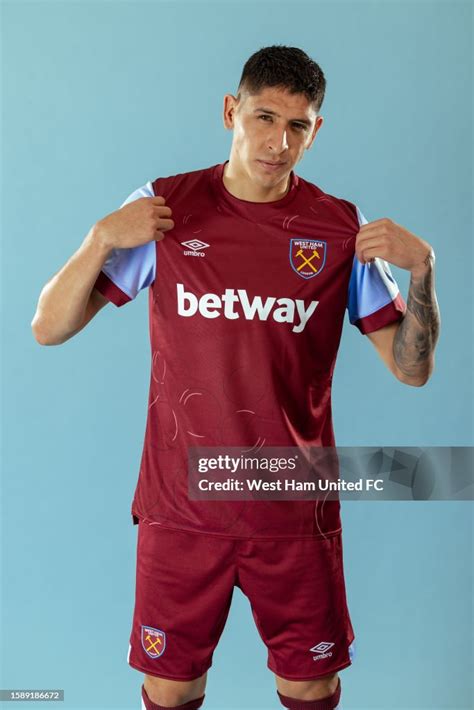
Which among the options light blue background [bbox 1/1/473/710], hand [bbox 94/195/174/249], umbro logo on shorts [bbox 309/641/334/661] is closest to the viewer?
hand [bbox 94/195/174/249]

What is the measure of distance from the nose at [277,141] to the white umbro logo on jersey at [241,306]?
11.4 inches

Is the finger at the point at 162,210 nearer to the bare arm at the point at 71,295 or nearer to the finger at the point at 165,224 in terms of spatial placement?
A: the finger at the point at 165,224

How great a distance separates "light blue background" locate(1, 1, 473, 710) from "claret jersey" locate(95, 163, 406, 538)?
95cm

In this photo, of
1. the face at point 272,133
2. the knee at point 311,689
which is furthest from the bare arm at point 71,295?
the knee at point 311,689

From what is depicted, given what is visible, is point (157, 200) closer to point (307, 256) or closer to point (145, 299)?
point (307, 256)

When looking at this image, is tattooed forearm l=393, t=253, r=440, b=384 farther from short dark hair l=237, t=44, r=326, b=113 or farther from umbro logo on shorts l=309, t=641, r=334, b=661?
umbro logo on shorts l=309, t=641, r=334, b=661

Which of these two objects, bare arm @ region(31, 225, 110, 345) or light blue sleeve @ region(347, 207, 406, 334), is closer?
bare arm @ region(31, 225, 110, 345)

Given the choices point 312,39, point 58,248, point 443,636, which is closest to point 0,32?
point 58,248

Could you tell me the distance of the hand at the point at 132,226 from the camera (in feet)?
6.52

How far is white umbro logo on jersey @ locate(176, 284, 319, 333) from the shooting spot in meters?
2.08

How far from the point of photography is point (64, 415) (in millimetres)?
3107

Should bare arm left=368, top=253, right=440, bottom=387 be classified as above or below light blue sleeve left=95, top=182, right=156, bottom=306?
below

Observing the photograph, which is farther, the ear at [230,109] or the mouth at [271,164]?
the ear at [230,109]

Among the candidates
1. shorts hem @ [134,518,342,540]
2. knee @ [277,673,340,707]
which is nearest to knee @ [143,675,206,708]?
knee @ [277,673,340,707]
